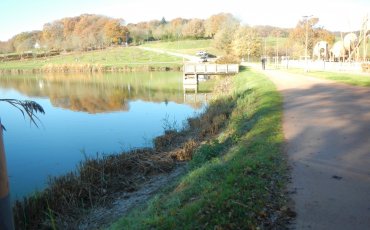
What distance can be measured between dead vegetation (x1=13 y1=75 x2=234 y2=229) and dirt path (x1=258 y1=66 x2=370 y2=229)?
14.0 feet

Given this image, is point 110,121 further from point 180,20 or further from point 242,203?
point 180,20

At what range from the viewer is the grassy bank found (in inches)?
3123

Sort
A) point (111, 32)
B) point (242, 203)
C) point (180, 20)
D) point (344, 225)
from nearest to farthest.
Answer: point (344, 225)
point (242, 203)
point (111, 32)
point (180, 20)

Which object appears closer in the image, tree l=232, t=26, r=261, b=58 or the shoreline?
tree l=232, t=26, r=261, b=58

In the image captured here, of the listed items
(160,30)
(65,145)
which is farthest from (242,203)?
(160,30)

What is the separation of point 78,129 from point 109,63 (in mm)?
70927

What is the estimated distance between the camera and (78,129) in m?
21.8

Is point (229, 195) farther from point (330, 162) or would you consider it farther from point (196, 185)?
point (330, 162)

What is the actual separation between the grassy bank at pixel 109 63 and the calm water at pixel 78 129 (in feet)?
134

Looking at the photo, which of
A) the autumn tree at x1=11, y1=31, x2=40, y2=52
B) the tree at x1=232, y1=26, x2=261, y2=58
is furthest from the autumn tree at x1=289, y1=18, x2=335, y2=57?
the autumn tree at x1=11, y1=31, x2=40, y2=52

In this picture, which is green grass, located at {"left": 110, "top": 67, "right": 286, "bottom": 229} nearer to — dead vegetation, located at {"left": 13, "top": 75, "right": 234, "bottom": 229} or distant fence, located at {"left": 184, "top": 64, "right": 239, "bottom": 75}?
dead vegetation, located at {"left": 13, "top": 75, "right": 234, "bottom": 229}

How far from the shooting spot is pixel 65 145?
18.1m

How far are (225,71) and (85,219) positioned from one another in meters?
35.5

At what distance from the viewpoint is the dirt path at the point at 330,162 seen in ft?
18.6
